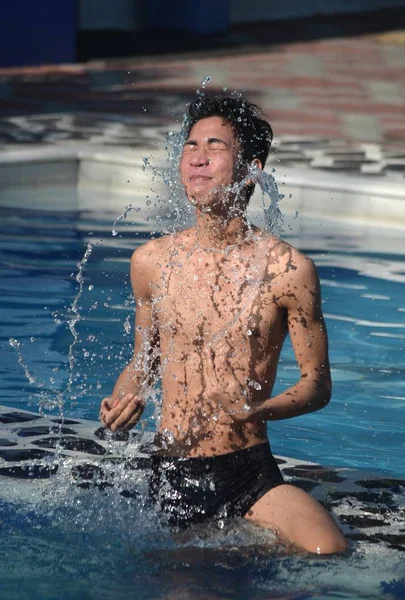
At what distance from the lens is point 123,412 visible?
333 cm

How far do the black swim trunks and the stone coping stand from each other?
481 centimetres

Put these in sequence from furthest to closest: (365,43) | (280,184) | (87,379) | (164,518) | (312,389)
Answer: (365,43)
(280,184)
(87,379)
(164,518)
(312,389)

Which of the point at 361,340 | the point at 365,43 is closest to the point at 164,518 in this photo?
the point at 361,340

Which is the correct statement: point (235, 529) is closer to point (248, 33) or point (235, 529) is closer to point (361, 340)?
point (361, 340)

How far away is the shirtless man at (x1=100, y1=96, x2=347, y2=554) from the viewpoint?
3.40 meters

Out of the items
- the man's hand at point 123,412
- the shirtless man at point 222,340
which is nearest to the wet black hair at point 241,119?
the shirtless man at point 222,340

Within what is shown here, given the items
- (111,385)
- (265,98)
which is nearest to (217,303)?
(111,385)

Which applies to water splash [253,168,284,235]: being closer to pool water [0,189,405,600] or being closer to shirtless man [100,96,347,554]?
shirtless man [100,96,347,554]

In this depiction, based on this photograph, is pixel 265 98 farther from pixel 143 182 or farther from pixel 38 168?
pixel 38 168

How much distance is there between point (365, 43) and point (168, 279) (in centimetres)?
1415

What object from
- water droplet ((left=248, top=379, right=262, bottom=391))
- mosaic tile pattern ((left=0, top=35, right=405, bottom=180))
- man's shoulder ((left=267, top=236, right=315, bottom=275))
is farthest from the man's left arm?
mosaic tile pattern ((left=0, top=35, right=405, bottom=180))

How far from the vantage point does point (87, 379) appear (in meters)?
5.75

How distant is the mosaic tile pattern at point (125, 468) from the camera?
12.6 ft

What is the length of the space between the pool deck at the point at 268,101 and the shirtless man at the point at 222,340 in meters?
5.05
